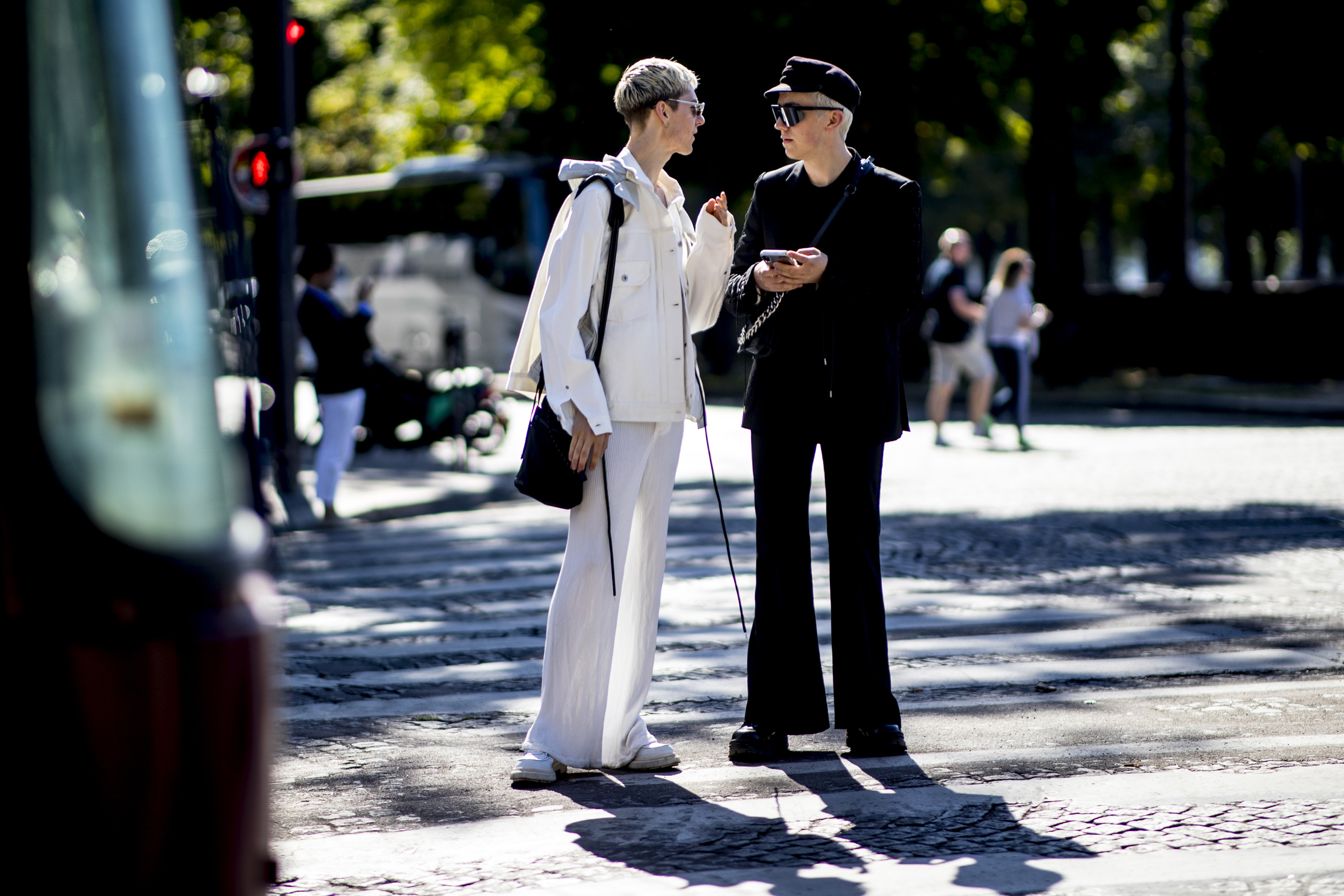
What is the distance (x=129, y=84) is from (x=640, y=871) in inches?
92.9

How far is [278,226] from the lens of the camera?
13.7 meters

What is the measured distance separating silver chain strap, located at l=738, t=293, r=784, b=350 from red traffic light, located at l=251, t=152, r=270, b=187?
889 centimetres

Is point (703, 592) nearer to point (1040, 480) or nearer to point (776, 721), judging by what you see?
point (776, 721)

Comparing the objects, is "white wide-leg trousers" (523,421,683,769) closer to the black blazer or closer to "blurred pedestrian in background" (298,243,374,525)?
the black blazer

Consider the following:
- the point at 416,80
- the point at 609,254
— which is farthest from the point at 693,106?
the point at 416,80

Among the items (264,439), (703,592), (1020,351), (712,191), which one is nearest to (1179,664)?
(703,592)

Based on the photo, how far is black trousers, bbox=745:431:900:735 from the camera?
519 cm

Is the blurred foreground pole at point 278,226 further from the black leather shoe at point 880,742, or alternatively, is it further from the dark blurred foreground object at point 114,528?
the dark blurred foreground object at point 114,528

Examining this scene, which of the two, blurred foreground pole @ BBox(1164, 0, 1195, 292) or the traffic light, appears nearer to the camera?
the traffic light

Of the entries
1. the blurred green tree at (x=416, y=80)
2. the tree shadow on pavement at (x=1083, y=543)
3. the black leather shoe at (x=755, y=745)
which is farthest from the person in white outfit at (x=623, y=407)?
the blurred green tree at (x=416, y=80)

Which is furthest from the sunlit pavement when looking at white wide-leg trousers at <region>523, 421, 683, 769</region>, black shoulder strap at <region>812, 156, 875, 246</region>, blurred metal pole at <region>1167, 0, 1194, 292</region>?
blurred metal pole at <region>1167, 0, 1194, 292</region>

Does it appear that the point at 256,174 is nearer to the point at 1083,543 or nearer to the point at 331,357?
the point at 331,357

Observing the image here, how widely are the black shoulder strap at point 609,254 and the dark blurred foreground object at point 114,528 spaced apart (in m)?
2.68

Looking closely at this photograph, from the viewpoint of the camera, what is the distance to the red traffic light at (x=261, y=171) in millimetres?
13438
